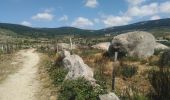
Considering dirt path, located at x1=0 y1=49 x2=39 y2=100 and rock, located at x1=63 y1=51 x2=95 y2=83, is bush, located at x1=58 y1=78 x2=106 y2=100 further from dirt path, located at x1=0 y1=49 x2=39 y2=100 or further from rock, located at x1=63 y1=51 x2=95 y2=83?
dirt path, located at x1=0 y1=49 x2=39 y2=100

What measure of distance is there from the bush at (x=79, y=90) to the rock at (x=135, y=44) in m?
15.3

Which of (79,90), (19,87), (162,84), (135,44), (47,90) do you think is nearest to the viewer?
(162,84)

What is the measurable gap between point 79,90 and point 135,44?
1757cm

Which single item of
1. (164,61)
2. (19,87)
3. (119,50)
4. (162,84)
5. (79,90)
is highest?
(162,84)

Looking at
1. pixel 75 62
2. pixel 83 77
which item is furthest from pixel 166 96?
pixel 75 62

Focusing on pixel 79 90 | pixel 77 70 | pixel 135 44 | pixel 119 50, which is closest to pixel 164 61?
pixel 77 70

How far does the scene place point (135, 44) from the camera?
31.3m

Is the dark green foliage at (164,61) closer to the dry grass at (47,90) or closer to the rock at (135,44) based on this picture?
the dry grass at (47,90)

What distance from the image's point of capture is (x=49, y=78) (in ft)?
65.8

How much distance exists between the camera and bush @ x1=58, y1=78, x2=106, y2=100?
13547 millimetres

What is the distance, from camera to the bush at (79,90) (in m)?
13.5

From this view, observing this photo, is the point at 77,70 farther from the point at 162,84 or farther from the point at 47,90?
the point at 162,84

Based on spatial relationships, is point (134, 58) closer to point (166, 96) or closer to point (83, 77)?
point (83, 77)

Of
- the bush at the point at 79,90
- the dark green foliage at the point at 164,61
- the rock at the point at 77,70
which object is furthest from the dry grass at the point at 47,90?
the dark green foliage at the point at 164,61
